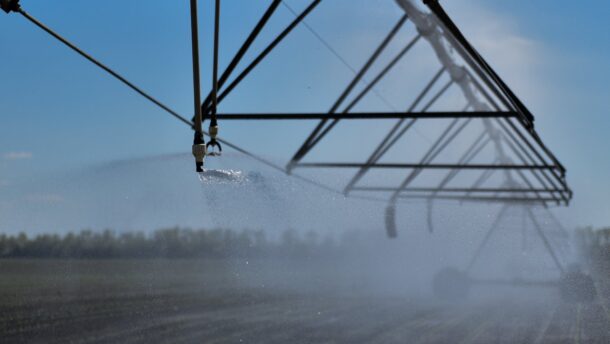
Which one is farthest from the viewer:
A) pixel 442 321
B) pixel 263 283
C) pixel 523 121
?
pixel 263 283

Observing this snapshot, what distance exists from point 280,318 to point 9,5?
757cm

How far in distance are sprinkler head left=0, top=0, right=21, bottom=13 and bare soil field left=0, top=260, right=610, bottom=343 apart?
16.3 feet

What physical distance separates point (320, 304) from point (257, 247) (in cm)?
173

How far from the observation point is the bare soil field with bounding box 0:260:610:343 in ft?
33.8

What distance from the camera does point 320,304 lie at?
1540 cm

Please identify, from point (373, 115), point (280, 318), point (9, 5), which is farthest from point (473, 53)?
point (280, 318)

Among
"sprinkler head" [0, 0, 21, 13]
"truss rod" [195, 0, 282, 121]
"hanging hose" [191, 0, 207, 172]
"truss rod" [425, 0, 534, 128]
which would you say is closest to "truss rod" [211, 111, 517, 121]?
"truss rod" [425, 0, 534, 128]

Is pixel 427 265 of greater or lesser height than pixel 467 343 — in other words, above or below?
above

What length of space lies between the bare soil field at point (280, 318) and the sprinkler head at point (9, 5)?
195 inches

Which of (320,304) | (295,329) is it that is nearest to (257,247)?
(320,304)

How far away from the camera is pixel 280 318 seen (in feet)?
39.8

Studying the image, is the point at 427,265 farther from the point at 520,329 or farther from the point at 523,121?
the point at 523,121

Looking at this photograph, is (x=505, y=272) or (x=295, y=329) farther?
(x=505, y=272)

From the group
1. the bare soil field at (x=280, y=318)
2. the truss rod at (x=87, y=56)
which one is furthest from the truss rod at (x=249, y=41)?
the bare soil field at (x=280, y=318)
